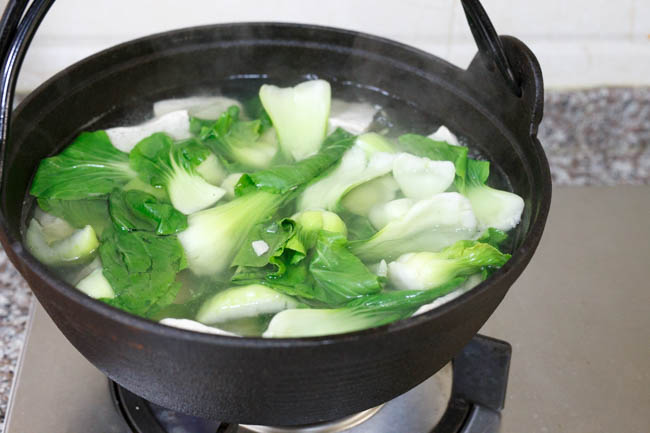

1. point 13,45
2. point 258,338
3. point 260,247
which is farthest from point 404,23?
point 258,338

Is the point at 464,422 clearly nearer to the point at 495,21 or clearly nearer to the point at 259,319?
the point at 259,319

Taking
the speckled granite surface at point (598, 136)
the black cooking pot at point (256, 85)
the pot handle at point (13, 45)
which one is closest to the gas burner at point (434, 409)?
the black cooking pot at point (256, 85)

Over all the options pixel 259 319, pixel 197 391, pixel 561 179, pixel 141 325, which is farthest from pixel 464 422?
pixel 561 179

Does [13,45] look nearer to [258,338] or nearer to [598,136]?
[258,338]

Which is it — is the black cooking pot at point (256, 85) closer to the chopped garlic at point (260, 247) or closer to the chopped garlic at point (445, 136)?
the chopped garlic at point (445, 136)

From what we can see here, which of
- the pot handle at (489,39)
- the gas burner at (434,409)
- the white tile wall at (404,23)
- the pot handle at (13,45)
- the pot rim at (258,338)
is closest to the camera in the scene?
the pot rim at (258,338)

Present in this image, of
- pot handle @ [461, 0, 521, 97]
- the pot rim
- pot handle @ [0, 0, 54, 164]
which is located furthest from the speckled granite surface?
pot handle @ [0, 0, 54, 164]

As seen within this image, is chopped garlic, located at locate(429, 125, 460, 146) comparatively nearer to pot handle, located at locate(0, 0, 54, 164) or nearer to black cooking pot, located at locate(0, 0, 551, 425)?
black cooking pot, located at locate(0, 0, 551, 425)
